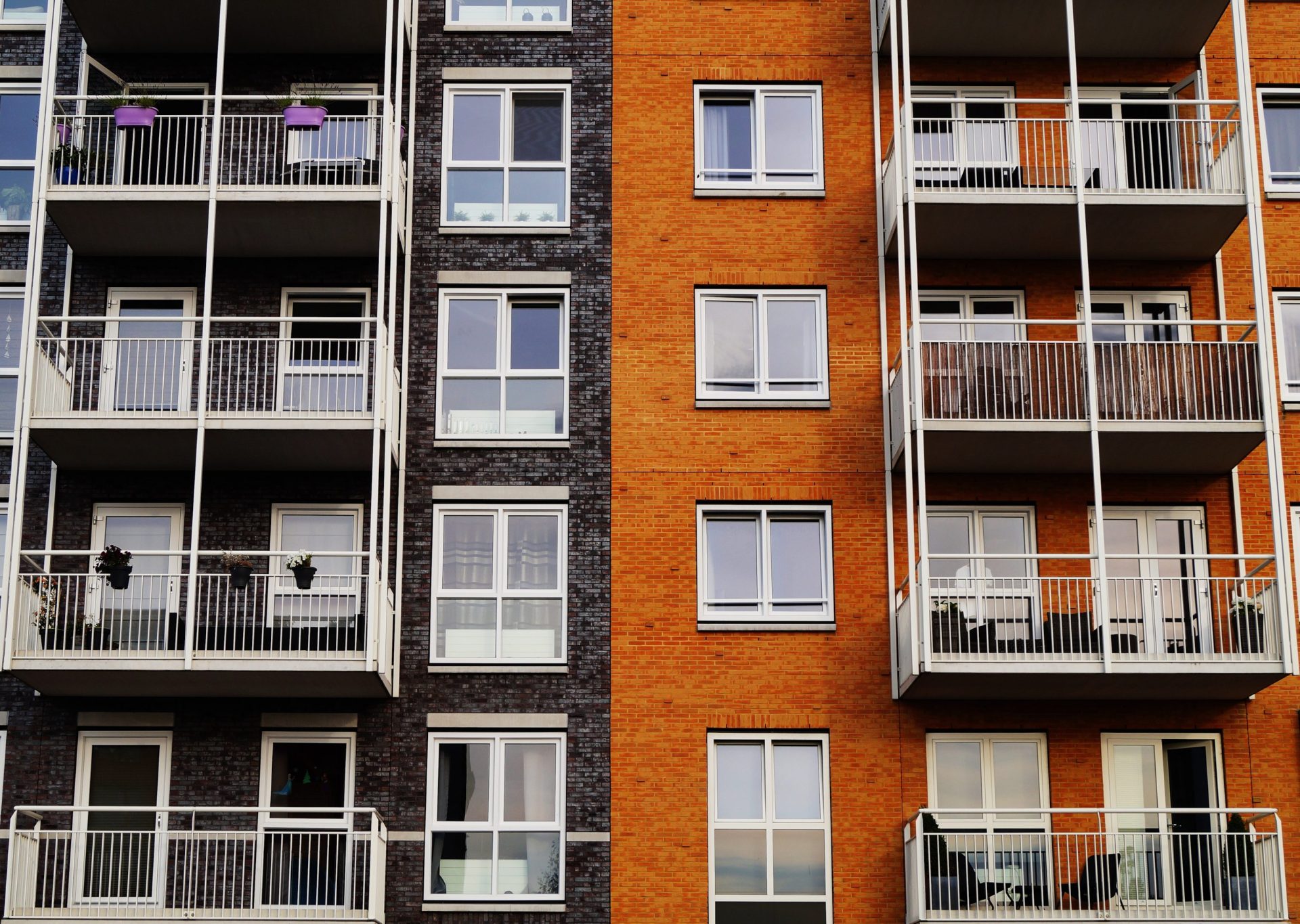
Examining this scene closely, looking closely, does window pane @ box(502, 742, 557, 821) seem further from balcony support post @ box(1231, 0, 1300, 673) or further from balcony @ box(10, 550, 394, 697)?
balcony support post @ box(1231, 0, 1300, 673)

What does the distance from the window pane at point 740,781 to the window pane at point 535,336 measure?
4998 mm

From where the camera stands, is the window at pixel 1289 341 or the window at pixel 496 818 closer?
the window at pixel 496 818

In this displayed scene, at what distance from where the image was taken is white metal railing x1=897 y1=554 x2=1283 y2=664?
19.0m

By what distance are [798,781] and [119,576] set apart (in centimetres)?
771

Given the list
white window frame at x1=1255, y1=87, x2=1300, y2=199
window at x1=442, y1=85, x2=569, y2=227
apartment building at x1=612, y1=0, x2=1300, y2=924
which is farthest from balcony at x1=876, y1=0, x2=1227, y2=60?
window at x1=442, y1=85, x2=569, y2=227

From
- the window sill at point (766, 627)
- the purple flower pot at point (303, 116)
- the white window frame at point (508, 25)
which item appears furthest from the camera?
the white window frame at point (508, 25)

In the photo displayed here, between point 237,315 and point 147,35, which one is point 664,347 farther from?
point 147,35

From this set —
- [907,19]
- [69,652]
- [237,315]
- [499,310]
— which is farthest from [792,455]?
[69,652]

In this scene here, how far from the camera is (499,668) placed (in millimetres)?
20141

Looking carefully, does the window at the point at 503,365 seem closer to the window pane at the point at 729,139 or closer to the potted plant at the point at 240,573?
the window pane at the point at 729,139

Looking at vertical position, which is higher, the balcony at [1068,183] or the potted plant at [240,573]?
the balcony at [1068,183]

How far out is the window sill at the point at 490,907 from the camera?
19281mm

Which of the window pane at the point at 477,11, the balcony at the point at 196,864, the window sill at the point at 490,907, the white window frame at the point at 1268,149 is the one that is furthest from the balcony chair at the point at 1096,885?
the window pane at the point at 477,11

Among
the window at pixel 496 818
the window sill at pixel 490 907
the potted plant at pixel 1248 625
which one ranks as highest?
the potted plant at pixel 1248 625
